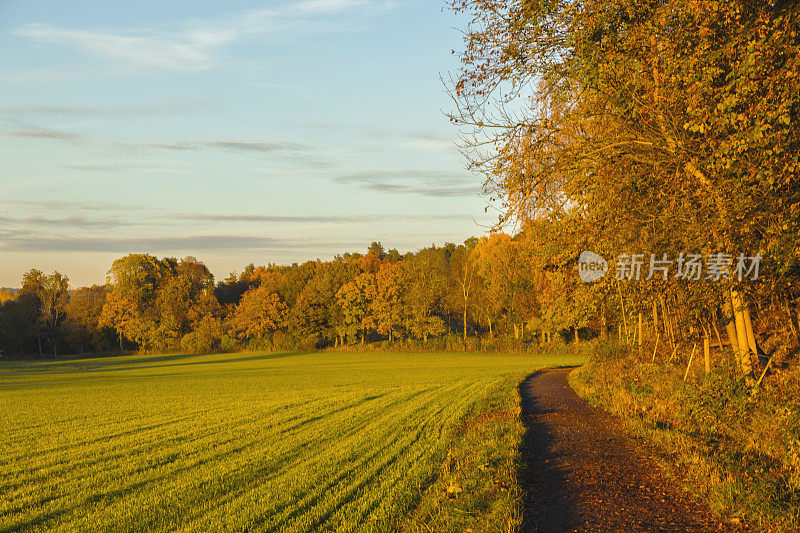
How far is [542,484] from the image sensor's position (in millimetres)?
8570

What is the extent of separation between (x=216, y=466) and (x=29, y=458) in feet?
18.9

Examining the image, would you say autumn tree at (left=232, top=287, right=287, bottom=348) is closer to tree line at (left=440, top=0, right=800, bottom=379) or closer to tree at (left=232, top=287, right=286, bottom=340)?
tree at (left=232, top=287, right=286, bottom=340)

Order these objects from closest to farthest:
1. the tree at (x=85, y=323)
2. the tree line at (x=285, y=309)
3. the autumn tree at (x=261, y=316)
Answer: the tree line at (x=285, y=309), the autumn tree at (x=261, y=316), the tree at (x=85, y=323)

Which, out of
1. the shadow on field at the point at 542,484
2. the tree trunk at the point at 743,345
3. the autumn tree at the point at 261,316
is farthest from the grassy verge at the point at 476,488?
the autumn tree at the point at 261,316

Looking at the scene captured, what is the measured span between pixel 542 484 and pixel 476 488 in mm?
1176

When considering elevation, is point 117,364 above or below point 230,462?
below

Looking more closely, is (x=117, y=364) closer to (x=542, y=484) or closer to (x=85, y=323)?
(x=85, y=323)

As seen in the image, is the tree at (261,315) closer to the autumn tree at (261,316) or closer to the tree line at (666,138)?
the autumn tree at (261,316)

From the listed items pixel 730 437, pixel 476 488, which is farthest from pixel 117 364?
pixel 730 437

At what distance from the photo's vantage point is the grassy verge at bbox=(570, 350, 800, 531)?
22.9 ft

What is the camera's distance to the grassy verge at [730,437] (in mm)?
6980

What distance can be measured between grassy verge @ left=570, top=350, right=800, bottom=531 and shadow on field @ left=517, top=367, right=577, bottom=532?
173 cm

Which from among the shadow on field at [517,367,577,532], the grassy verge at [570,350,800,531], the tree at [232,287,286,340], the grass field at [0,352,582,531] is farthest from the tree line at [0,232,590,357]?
the shadow on field at [517,367,577,532]

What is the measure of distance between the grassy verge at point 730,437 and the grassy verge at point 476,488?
2486 millimetres
